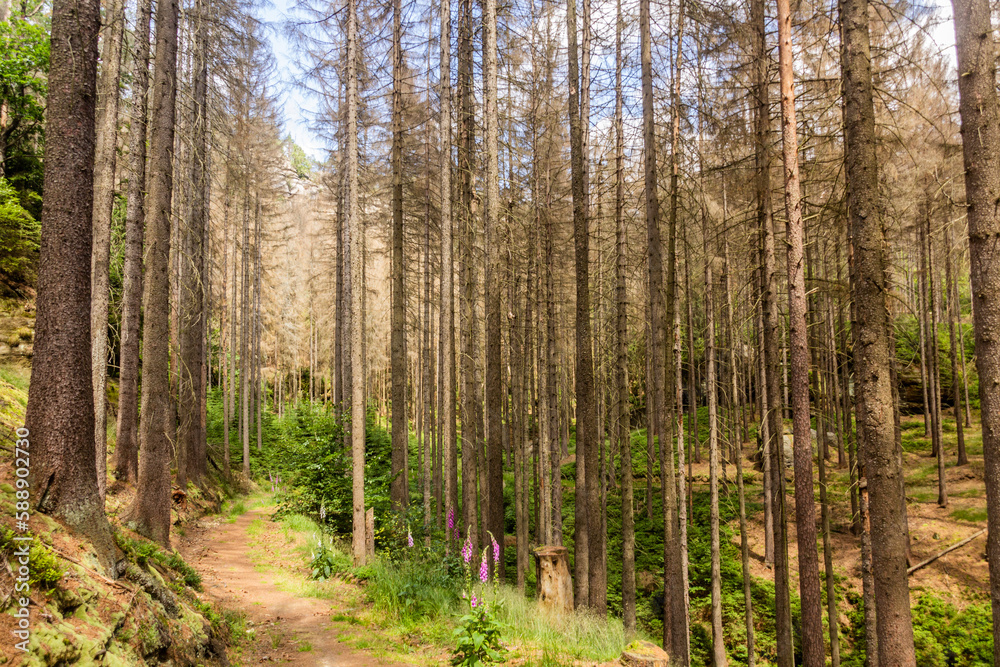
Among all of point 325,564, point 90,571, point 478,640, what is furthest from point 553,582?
point 90,571

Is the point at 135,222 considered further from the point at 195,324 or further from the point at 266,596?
the point at 266,596

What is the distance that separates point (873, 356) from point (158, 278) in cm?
996

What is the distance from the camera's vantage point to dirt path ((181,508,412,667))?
609cm

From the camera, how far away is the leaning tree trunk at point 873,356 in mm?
5160

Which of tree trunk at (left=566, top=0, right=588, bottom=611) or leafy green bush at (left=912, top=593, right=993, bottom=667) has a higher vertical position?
tree trunk at (left=566, top=0, right=588, bottom=611)

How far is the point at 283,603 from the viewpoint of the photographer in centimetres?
798

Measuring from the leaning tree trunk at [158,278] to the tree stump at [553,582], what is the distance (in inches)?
238

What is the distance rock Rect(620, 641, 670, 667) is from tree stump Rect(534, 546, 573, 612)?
2.06 meters

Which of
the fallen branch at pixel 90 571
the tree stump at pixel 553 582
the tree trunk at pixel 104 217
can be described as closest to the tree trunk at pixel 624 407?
the tree stump at pixel 553 582

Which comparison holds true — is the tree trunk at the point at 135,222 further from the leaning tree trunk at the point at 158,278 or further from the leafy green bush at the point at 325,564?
the leafy green bush at the point at 325,564

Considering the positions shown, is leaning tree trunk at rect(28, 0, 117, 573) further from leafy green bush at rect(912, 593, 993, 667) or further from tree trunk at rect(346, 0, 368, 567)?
leafy green bush at rect(912, 593, 993, 667)

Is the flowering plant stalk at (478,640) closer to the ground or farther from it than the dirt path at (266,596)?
farther from it

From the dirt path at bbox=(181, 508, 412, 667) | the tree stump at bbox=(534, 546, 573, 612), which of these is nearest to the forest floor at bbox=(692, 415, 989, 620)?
the tree stump at bbox=(534, 546, 573, 612)

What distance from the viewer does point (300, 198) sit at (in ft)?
155
